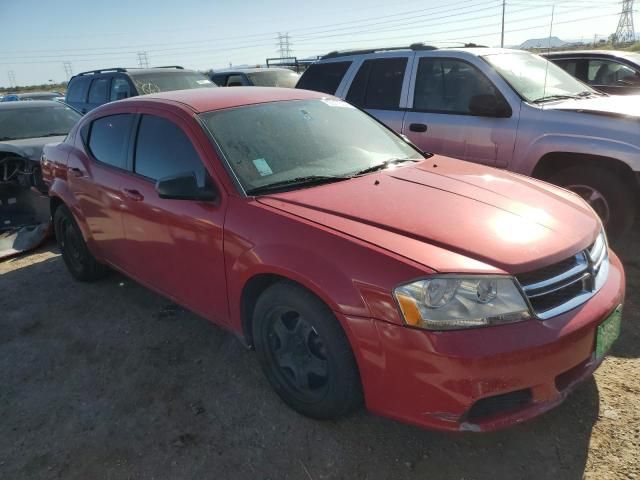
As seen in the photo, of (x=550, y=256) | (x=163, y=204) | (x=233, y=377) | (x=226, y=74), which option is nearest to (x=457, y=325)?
(x=550, y=256)

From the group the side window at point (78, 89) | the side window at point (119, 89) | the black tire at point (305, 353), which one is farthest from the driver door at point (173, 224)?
the side window at point (78, 89)

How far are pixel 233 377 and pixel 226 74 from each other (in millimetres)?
9494

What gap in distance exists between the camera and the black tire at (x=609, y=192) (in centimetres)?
427

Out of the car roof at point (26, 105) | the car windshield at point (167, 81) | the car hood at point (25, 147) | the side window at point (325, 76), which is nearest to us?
the side window at point (325, 76)

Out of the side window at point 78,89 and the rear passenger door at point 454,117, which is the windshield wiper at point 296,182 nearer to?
the rear passenger door at point 454,117

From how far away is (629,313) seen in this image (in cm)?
341

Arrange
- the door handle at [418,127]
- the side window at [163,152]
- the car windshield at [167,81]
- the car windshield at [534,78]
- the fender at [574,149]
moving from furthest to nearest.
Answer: the car windshield at [167,81] < the door handle at [418,127] < the car windshield at [534,78] < the fender at [574,149] < the side window at [163,152]

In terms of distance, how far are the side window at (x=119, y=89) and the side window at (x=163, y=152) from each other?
618 cm

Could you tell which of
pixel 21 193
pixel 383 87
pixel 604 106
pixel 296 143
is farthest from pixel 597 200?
pixel 21 193

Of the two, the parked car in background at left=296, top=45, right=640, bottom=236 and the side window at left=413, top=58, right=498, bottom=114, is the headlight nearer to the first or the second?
the parked car in background at left=296, top=45, right=640, bottom=236

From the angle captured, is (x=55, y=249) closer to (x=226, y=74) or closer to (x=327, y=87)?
(x=327, y=87)

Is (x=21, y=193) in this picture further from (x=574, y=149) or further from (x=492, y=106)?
(x=574, y=149)

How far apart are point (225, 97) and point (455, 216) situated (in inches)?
71.5

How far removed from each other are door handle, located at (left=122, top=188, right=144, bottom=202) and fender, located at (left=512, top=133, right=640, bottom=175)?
10.9 ft
